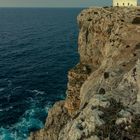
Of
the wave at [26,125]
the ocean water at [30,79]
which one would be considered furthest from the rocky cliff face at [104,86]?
the ocean water at [30,79]

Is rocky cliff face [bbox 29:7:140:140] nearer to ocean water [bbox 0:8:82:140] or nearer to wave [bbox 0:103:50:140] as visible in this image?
wave [bbox 0:103:50:140]

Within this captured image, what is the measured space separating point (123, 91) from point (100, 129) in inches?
277

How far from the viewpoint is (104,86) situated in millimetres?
40781

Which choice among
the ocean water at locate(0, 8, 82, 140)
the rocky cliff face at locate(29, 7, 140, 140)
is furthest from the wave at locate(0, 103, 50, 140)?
the rocky cliff face at locate(29, 7, 140, 140)

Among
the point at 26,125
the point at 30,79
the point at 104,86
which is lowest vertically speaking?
the point at 26,125

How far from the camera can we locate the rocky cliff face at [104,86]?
3033 centimetres

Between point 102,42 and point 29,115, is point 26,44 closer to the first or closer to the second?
point 29,115

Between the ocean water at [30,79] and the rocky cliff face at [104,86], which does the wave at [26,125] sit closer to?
the ocean water at [30,79]

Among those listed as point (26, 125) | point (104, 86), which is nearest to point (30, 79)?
point (26, 125)

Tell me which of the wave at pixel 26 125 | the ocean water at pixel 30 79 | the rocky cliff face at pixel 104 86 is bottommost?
the wave at pixel 26 125

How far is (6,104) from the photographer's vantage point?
3548 inches

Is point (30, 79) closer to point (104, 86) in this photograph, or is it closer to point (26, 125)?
point (26, 125)

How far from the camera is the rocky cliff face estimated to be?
30.3 metres

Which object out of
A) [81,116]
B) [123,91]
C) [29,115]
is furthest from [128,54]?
[29,115]
